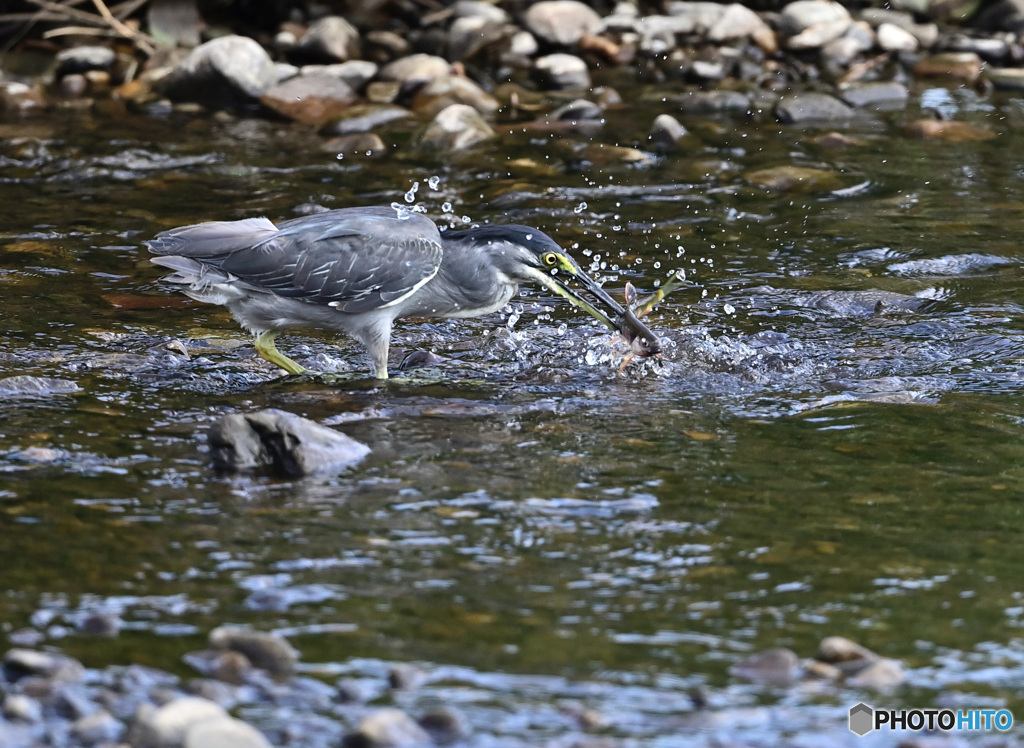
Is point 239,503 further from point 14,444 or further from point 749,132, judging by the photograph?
point 749,132

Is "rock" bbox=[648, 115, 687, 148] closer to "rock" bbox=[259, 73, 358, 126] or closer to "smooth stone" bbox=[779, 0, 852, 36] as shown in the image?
"rock" bbox=[259, 73, 358, 126]

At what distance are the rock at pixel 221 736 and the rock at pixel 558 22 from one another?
12392 mm

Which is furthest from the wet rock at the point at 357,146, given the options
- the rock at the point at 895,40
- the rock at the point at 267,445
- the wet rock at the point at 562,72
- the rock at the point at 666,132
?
the rock at the point at 895,40

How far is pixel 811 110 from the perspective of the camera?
12531 mm

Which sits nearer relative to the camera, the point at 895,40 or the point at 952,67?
the point at 952,67

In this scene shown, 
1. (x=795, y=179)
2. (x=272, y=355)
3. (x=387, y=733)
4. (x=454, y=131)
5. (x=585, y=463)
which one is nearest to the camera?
(x=387, y=733)

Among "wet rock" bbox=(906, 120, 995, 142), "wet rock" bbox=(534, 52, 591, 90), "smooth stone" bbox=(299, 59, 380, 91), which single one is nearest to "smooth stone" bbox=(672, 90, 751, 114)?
"wet rock" bbox=(534, 52, 591, 90)

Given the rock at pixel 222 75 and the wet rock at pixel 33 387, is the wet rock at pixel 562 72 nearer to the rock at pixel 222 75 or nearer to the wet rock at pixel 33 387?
the rock at pixel 222 75

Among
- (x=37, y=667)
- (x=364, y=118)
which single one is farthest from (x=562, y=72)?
(x=37, y=667)

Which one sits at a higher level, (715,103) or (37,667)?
(715,103)

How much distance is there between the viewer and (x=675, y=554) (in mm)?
4711

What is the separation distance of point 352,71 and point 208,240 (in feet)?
22.2

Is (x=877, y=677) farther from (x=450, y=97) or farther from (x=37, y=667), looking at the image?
(x=450, y=97)

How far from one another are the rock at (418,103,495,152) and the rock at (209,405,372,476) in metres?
6.34
